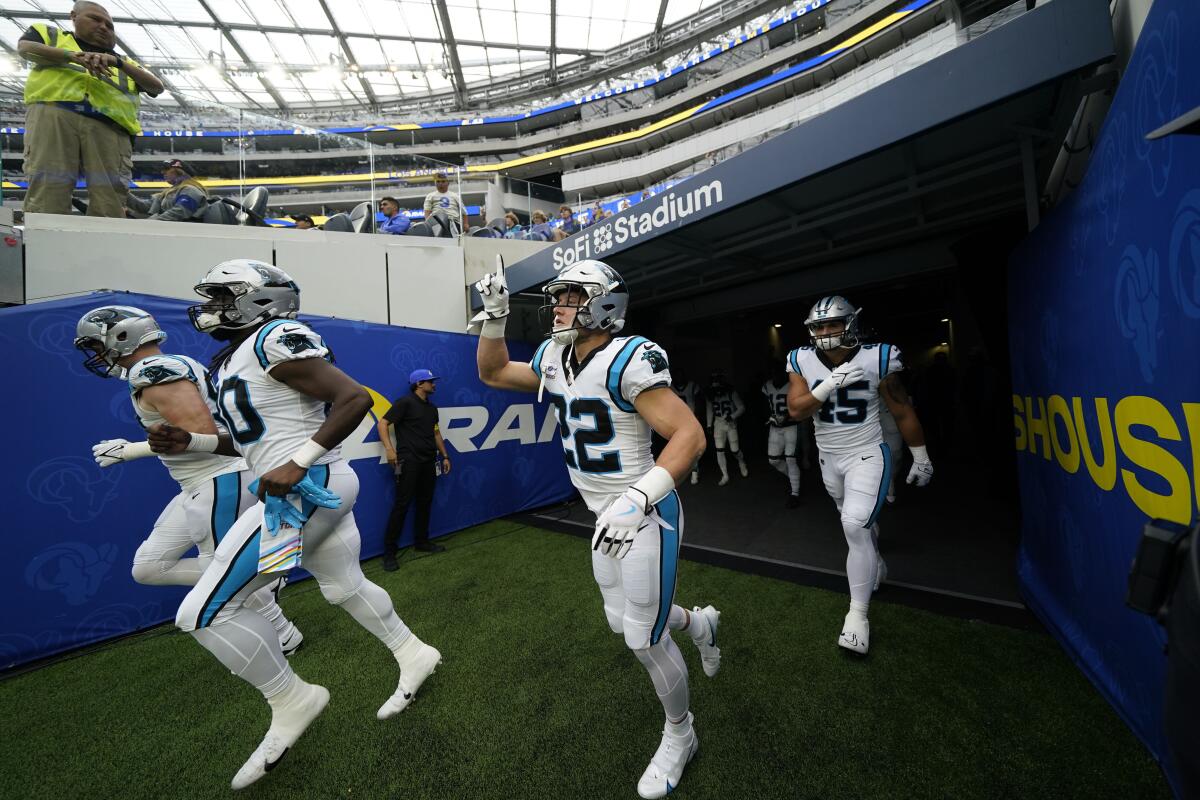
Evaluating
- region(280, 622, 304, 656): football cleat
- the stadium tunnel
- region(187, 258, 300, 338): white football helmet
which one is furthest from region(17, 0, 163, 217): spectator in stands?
region(280, 622, 304, 656): football cleat

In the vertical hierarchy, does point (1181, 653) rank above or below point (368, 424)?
below

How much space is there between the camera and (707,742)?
7.38 feet

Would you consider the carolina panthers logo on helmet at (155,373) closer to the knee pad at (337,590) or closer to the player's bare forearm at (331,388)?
the player's bare forearm at (331,388)

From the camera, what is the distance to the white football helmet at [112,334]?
2846 mm

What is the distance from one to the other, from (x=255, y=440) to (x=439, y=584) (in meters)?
2.63

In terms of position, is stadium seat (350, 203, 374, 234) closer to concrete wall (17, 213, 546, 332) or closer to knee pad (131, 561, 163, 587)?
concrete wall (17, 213, 546, 332)

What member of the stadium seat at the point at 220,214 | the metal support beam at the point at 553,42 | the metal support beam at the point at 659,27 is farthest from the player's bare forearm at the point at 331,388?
the metal support beam at the point at 659,27

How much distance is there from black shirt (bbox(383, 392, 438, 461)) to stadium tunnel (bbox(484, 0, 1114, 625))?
198cm

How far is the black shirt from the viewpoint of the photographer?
5230mm

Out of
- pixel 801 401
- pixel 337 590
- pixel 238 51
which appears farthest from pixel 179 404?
pixel 238 51

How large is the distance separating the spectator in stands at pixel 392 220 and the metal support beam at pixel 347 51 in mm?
28900

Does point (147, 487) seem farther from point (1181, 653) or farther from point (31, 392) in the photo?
point (1181, 653)

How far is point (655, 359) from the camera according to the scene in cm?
196

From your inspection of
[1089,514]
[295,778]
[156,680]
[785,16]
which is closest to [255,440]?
[295,778]
